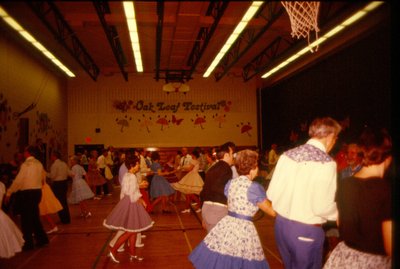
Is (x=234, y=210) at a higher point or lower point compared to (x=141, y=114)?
lower

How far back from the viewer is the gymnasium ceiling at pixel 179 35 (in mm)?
9945

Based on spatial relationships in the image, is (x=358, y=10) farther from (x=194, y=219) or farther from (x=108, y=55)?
(x=108, y=55)

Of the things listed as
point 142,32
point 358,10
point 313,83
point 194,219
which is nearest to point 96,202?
point 194,219

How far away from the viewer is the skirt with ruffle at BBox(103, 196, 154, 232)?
5555 millimetres

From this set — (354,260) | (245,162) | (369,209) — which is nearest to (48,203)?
(245,162)

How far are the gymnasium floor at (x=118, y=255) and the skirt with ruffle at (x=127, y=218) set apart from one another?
543 millimetres

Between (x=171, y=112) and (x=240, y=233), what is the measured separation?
59.7ft

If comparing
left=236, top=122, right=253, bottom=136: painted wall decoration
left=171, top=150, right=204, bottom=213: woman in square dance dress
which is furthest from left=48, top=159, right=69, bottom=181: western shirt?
left=236, top=122, right=253, bottom=136: painted wall decoration

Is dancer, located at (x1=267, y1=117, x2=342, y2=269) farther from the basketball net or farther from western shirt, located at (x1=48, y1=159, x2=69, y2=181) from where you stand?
western shirt, located at (x1=48, y1=159, x2=69, y2=181)

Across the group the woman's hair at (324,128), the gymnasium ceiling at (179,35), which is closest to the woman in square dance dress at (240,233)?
the woman's hair at (324,128)

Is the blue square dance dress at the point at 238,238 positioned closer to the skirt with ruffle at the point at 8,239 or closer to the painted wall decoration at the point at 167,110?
the skirt with ruffle at the point at 8,239

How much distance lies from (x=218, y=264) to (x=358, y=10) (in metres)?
2.27

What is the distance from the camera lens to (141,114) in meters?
21.3

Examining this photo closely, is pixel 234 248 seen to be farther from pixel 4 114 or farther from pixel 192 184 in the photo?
pixel 4 114
